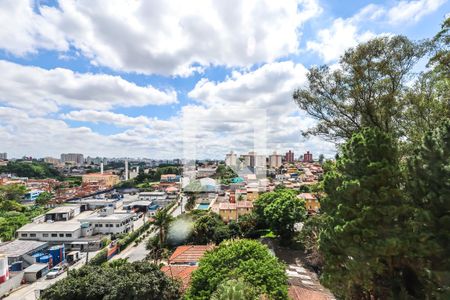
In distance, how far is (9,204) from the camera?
30859 mm

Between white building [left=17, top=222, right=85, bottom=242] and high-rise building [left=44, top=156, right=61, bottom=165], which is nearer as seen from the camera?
white building [left=17, top=222, right=85, bottom=242]

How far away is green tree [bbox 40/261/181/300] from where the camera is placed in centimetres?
677

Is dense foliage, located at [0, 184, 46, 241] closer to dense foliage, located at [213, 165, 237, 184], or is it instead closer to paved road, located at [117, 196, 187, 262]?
paved road, located at [117, 196, 187, 262]

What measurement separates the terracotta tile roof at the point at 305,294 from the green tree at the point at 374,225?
3.62m

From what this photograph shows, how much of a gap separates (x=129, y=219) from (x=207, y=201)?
29.5 ft

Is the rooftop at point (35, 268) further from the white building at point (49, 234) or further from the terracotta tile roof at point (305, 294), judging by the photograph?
the terracotta tile roof at point (305, 294)

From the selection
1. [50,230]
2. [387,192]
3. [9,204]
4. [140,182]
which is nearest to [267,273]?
[387,192]

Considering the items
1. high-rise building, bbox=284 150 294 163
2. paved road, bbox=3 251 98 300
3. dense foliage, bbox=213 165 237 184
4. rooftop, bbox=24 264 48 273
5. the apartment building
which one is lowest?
paved road, bbox=3 251 98 300

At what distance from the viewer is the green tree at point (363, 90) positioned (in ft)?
20.4

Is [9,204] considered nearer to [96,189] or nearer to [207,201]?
[96,189]

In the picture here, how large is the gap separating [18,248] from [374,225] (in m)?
21.1

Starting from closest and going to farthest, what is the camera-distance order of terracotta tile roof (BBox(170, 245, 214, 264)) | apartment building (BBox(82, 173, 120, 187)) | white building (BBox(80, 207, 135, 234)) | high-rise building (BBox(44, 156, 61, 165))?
terracotta tile roof (BBox(170, 245, 214, 264)) < white building (BBox(80, 207, 135, 234)) < apartment building (BBox(82, 173, 120, 187)) < high-rise building (BBox(44, 156, 61, 165))

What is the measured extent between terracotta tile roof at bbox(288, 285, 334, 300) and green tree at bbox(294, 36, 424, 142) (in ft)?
17.1

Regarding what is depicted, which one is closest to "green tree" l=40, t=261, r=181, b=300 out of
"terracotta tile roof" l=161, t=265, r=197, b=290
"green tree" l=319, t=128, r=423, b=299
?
"terracotta tile roof" l=161, t=265, r=197, b=290
